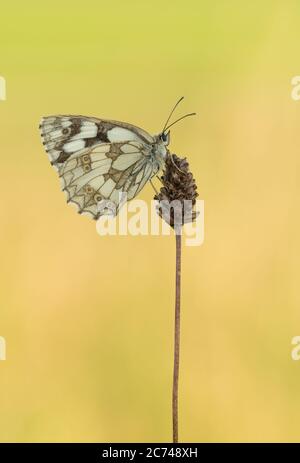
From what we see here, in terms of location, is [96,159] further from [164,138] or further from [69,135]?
[164,138]

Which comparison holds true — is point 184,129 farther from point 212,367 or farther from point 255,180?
point 212,367

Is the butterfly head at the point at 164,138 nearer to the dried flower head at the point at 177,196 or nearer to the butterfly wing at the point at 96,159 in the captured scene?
the butterfly wing at the point at 96,159

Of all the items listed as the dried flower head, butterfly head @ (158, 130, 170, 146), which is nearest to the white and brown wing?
butterfly head @ (158, 130, 170, 146)

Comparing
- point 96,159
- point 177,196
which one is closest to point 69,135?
point 96,159

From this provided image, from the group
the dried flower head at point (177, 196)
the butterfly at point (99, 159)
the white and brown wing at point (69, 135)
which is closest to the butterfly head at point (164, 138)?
the butterfly at point (99, 159)

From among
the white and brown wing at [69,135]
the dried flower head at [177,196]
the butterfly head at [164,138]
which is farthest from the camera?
the white and brown wing at [69,135]

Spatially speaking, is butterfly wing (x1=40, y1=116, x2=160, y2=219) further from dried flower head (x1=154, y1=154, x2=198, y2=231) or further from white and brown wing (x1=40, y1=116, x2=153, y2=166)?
dried flower head (x1=154, y1=154, x2=198, y2=231)

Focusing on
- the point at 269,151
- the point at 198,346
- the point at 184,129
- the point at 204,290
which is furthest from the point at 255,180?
the point at 198,346
